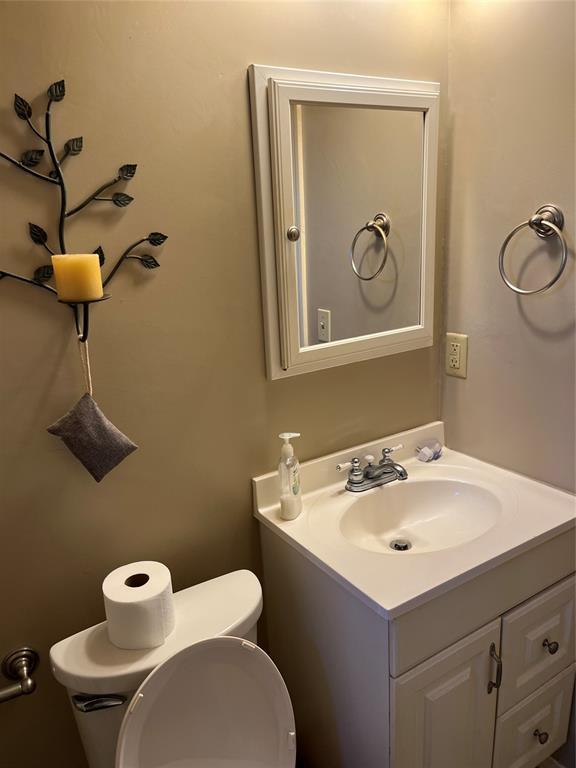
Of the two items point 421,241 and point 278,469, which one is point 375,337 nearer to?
point 421,241

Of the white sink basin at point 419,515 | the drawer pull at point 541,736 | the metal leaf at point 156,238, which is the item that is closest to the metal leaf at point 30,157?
the metal leaf at point 156,238

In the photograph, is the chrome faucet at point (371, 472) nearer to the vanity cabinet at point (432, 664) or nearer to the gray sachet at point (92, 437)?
the vanity cabinet at point (432, 664)

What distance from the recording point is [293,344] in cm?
134

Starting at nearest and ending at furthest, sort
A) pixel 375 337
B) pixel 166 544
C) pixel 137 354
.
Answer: pixel 137 354, pixel 166 544, pixel 375 337

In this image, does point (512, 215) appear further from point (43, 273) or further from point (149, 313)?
point (43, 273)

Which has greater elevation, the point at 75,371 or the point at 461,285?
the point at 461,285

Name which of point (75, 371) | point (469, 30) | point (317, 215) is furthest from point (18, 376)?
point (469, 30)

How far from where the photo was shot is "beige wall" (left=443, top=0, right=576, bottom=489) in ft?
4.17

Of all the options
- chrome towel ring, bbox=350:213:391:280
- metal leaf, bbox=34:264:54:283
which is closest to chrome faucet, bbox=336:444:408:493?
chrome towel ring, bbox=350:213:391:280

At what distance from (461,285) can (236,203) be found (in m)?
0.70

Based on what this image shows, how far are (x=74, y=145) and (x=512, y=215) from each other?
103 cm

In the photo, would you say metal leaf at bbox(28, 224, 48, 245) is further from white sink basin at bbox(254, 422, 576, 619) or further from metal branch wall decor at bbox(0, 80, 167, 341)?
white sink basin at bbox(254, 422, 576, 619)

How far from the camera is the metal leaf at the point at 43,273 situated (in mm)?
1043

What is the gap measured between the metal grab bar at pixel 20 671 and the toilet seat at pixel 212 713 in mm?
295
